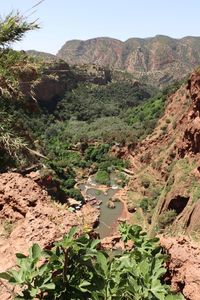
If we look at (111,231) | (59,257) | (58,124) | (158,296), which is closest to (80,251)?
(59,257)

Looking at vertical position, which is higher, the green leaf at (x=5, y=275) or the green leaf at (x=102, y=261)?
the green leaf at (x=102, y=261)

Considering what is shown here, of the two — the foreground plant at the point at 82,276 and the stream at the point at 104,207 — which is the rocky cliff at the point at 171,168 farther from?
the foreground plant at the point at 82,276

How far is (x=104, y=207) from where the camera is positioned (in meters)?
57.2

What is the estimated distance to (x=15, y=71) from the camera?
9.64 meters

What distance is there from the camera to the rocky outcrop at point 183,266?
17.2 feet

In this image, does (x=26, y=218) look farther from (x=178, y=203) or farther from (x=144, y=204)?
(x=144, y=204)

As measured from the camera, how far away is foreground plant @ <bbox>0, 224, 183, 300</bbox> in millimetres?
3693

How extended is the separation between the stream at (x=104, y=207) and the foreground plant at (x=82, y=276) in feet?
132

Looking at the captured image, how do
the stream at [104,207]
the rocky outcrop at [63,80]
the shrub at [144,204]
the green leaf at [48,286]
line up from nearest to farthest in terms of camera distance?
the green leaf at [48,286]
the stream at [104,207]
the shrub at [144,204]
the rocky outcrop at [63,80]

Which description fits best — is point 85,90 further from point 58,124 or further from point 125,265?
→ point 125,265

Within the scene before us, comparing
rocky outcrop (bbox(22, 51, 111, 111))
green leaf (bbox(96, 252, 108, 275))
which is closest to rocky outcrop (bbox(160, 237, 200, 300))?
green leaf (bbox(96, 252, 108, 275))

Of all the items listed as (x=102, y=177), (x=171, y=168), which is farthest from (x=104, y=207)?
(x=102, y=177)

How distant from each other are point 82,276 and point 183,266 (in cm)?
208

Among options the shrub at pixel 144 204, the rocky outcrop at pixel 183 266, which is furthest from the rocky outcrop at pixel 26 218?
the shrub at pixel 144 204
